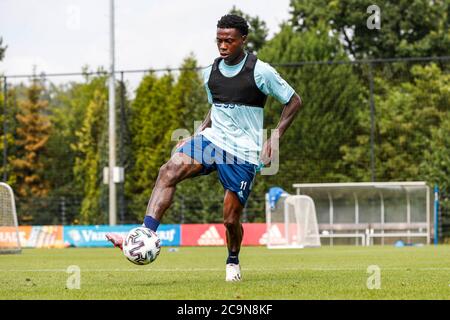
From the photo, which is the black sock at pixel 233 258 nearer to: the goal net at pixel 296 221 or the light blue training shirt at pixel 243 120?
the light blue training shirt at pixel 243 120

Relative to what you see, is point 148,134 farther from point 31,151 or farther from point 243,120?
point 243,120

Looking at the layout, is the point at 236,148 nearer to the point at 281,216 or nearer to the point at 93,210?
the point at 281,216

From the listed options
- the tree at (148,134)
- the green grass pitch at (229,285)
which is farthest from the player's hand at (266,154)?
the tree at (148,134)

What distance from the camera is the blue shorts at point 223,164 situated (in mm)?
8680

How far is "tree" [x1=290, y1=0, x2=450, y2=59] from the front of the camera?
4866cm

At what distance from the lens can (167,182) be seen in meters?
8.49

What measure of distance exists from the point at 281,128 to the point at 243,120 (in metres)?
0.32

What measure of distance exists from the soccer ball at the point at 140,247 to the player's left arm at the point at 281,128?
3.87 ft

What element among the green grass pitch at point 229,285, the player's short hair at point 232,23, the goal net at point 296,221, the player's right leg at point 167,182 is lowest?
the goal net at point 296,221

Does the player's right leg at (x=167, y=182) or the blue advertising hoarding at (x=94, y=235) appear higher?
the player's right leg at (x=167, y=182)

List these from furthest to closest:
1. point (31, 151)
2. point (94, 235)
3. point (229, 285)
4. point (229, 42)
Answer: point (31, 151) < point (94, 235) < point (229, 42) < point (229, 285)

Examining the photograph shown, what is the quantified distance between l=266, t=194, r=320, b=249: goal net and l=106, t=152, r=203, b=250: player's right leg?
15729mm

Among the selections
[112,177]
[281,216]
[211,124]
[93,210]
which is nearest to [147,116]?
[93,210]

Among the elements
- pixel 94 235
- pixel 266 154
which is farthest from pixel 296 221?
pixel 266 154
